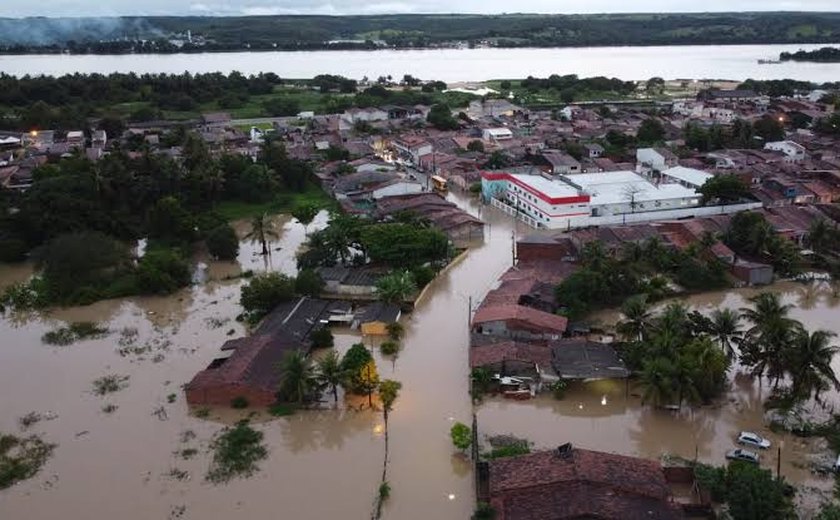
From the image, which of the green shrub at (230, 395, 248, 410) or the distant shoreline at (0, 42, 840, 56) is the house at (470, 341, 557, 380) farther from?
the distant shoreline at (0, 42, 840, 56)

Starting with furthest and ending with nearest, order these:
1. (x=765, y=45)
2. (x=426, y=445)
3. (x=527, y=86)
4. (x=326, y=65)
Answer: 1. (x=765, y=45)
2. (x=326, y=65)
3. (x=527, y=86)
4. (x=426, y=445)

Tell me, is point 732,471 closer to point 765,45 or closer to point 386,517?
point 386,517

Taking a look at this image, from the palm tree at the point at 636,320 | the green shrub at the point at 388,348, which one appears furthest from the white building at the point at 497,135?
the palm tree at the point at 636,320

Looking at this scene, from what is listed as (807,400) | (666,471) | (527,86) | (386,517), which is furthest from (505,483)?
(527,86)

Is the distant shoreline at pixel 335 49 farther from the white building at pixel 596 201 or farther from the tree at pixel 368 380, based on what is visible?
the tree at pixel 368 380

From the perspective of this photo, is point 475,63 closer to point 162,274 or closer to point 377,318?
point 162,274
